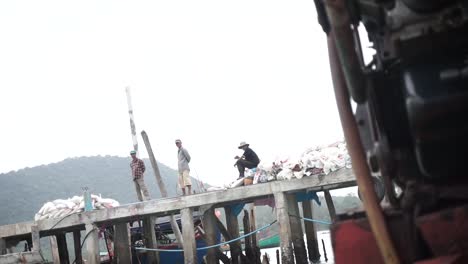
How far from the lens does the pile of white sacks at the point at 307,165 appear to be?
11602mm

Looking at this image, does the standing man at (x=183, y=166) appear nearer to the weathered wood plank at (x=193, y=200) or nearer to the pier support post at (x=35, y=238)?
the weathered wood plank at (x=193, y=200)

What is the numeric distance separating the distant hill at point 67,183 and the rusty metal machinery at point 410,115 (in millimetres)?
105293

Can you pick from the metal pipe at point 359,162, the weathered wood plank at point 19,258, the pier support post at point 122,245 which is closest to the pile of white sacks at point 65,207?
the pier support post at point 122,245

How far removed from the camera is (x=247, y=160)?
45.1 feet

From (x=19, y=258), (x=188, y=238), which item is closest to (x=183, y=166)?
(x=188, y=238)

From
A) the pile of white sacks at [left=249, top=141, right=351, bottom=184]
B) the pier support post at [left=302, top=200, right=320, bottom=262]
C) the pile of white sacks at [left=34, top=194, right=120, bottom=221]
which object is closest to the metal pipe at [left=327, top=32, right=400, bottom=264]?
the pile of white sacks at [left=249, top=141, right=351, bottom=184]

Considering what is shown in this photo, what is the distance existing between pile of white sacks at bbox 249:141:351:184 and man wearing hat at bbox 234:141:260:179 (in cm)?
101

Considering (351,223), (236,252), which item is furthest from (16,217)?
(351,223)

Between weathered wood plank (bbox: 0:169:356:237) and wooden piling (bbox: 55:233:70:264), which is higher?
weathered wood plank (bbox: 0:169:356:237)

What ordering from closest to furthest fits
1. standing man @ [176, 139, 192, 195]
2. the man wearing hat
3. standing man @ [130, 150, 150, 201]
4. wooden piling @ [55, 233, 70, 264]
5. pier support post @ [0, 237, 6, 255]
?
pier support post @ [0, 237, 6, 255] < the man wearing hat < standing man @ [176, 139, 192, 195] < standing man @ [130, 150, 150, 201] < wooden piling @ [55, 233, 70, 264]

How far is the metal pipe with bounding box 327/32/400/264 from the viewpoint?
5.74 ft

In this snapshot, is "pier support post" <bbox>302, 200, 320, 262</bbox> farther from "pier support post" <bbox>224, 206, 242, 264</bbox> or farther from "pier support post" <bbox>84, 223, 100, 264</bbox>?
"pier support post" <bbox>84, 223, 100, 264</bbox>

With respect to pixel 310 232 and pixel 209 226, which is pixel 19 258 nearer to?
pixel 209 226

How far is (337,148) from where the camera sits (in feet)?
40.7
